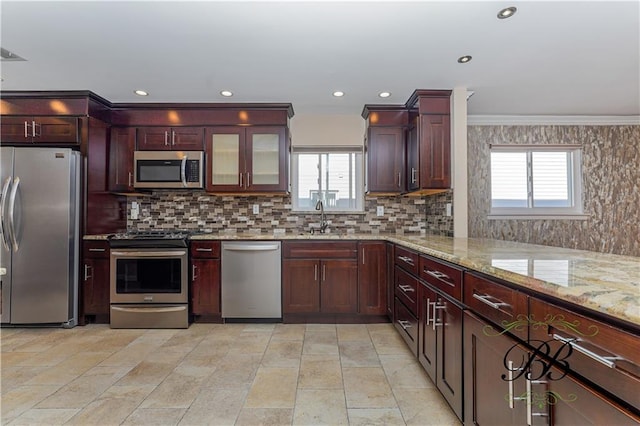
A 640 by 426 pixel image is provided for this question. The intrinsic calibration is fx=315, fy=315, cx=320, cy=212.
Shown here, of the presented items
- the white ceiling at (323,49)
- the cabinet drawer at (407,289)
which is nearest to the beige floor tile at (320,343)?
the cabinet drawer at (407,289)

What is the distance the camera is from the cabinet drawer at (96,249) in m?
3.18

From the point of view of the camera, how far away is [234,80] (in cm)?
293

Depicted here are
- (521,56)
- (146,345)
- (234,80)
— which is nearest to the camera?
(521,56)

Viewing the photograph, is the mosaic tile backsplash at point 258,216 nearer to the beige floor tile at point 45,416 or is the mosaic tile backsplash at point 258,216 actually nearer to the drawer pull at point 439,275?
the drawer pull at point 439,275

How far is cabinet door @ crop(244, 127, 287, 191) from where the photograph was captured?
11.8 feet

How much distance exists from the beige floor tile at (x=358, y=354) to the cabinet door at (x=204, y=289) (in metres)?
1.38

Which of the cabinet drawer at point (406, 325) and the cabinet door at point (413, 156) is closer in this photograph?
the cabinet drawer at point (406, 325)

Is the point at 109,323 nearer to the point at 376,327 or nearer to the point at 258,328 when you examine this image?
the point at 258,328

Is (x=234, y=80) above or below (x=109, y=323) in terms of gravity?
above

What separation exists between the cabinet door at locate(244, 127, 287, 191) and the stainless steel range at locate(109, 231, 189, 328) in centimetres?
100

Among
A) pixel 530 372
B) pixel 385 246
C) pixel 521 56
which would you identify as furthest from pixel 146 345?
pixel 521 56

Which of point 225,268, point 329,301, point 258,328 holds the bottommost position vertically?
point 258,328

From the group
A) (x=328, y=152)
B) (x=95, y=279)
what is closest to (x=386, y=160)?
(x=328, y=152)

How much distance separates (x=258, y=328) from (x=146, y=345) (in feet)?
3.19
